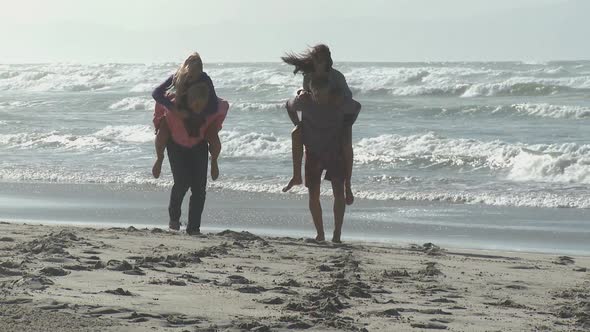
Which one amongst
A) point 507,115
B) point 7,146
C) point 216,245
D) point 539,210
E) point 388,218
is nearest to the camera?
point 216,245

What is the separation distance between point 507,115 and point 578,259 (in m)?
18.6

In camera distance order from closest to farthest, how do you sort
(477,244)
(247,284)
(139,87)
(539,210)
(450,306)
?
(450,306)
(247,284)
(477,244)
(539,210)
(139,87)

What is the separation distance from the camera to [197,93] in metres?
8.68

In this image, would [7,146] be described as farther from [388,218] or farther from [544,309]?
[544,309]

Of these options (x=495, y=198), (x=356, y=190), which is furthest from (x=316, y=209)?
(x=356, y=190)

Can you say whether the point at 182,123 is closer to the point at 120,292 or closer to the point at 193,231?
the point at 193,231

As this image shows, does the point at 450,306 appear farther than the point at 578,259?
No

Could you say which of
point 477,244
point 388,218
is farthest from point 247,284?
point 388,218

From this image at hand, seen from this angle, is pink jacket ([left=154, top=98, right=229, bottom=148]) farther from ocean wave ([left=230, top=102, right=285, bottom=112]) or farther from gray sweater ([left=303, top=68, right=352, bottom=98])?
ocean wave ([left=230, top=102, right=285, bottom=112])

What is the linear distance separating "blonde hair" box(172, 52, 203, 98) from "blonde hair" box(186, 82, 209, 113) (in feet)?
0.12

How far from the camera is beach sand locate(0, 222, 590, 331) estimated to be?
16.4 feet

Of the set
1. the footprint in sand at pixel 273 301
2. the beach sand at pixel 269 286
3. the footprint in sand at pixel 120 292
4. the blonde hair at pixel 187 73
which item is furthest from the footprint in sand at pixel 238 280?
the blonde hair at pixel 187 73

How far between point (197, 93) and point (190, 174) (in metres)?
0.73

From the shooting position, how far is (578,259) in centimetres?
848
